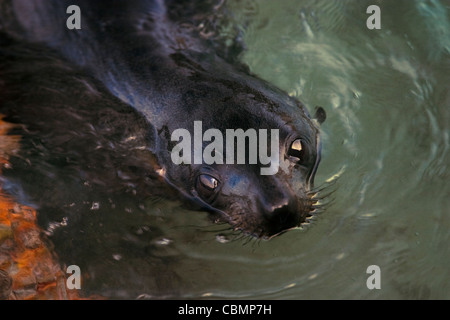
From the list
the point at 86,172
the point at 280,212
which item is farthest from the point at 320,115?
the point at 86,172

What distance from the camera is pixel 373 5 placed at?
542 cm

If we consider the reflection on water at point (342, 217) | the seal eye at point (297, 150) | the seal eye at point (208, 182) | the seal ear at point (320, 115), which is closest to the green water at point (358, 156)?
the reflection on water at point (342, 217)

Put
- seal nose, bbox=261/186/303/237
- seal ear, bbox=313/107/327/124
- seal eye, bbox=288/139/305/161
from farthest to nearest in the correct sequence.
A: seal ear, bbox=313/107/327/124 < seal eye, bbox=288/139/305/161 < seal nose, bbox=261/186/303/237

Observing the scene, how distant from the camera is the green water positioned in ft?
12.3

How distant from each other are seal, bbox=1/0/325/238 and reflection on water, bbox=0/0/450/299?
27cm

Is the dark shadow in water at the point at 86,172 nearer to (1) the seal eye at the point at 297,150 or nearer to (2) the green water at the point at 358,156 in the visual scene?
(2) the green water at the point at 358,156

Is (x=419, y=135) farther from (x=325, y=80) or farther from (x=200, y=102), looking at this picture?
(x=200, y=102)

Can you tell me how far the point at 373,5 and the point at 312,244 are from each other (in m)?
2.80

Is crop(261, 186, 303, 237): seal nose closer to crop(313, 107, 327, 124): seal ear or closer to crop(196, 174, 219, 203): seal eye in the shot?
crop(196, 174, 219, 203): seal eye

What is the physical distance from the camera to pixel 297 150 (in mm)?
3670

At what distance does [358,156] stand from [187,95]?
1.48 m

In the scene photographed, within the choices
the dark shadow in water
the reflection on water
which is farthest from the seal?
the reflection on water

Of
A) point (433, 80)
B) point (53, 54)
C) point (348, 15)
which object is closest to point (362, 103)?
point (433, 80)

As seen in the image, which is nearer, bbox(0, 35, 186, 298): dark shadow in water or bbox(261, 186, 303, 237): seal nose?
bbox(261, 186, 303, 237): seal nose
